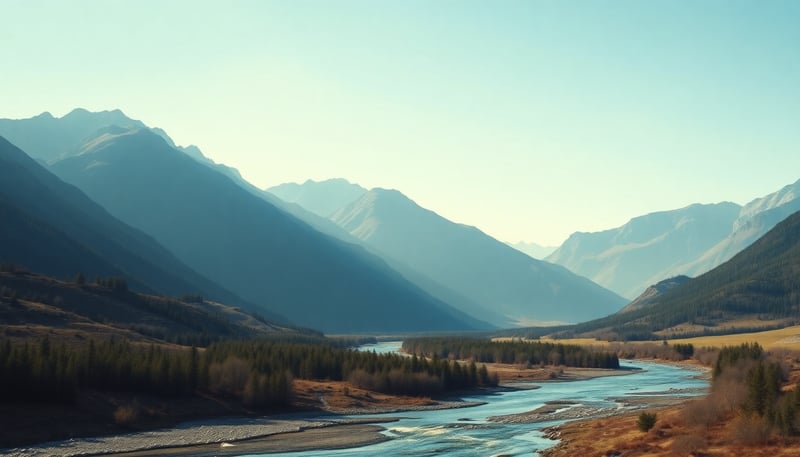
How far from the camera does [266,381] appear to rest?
133875 mm

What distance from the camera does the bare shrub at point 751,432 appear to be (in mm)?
78375

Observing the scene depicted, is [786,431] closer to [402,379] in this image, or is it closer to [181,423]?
[181,423]

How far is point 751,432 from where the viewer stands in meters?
79.0

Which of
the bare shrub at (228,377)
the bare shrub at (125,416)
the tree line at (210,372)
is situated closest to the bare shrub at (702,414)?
the tree line at (210,372)

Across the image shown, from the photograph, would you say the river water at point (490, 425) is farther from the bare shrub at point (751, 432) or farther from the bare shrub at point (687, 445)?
the bare shrub at point (751, 432)

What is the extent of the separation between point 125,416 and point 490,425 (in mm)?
48773

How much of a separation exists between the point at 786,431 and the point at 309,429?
201 feet

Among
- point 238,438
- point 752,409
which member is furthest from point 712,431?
point 238,438

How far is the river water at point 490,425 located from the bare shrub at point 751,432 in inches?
816

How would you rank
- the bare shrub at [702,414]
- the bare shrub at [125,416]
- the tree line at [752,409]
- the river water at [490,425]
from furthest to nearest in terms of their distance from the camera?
the bare shrub at [125,416] → the river water at [490,425] → the bare shrub at [702,414] → the tree line at [752,409]

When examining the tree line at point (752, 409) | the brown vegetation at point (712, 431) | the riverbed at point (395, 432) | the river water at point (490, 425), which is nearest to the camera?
the brown vegetation at point (712, 431)

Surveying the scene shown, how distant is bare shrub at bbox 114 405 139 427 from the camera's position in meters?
108

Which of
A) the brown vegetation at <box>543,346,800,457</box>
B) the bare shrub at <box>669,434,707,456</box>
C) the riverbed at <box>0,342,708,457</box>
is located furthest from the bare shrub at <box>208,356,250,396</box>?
the bare shrub at <box>669,434,707,456</box>

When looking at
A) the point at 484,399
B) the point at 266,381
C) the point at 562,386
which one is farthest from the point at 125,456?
the point at 562,386
